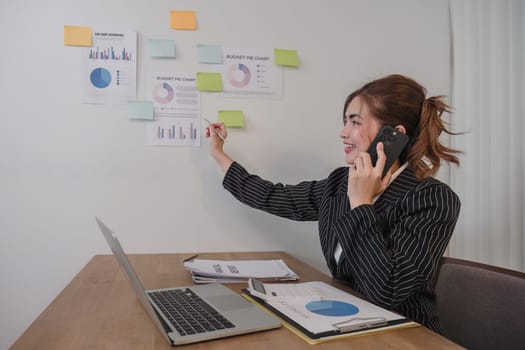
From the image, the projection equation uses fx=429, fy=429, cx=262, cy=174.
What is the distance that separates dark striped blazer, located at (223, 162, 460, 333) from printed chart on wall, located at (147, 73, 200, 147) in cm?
59

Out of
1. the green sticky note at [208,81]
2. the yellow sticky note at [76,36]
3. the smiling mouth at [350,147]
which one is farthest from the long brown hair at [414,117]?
the yellow sticky note at [76,36]

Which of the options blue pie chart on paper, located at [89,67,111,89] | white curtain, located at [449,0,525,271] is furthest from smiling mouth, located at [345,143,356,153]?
blue pie chart on paper, located at [89,67,111,89]

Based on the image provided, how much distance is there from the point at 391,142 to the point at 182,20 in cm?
87

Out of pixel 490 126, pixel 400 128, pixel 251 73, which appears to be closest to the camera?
pixel 400 128

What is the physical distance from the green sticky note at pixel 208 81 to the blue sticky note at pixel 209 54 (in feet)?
0.16

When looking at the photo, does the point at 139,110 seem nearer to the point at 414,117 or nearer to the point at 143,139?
the point at 143,139

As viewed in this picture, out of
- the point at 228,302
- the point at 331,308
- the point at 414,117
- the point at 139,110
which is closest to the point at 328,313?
the point at 331,308

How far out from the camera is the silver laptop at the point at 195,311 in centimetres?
72

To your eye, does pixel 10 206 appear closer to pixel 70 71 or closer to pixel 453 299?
pixel 70 71

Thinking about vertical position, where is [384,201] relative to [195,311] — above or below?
above

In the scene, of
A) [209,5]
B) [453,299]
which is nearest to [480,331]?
[453,299]

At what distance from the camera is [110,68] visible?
1.48m

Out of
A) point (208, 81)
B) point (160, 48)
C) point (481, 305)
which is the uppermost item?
point (160, 48)

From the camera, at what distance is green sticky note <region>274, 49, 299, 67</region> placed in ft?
5.16
